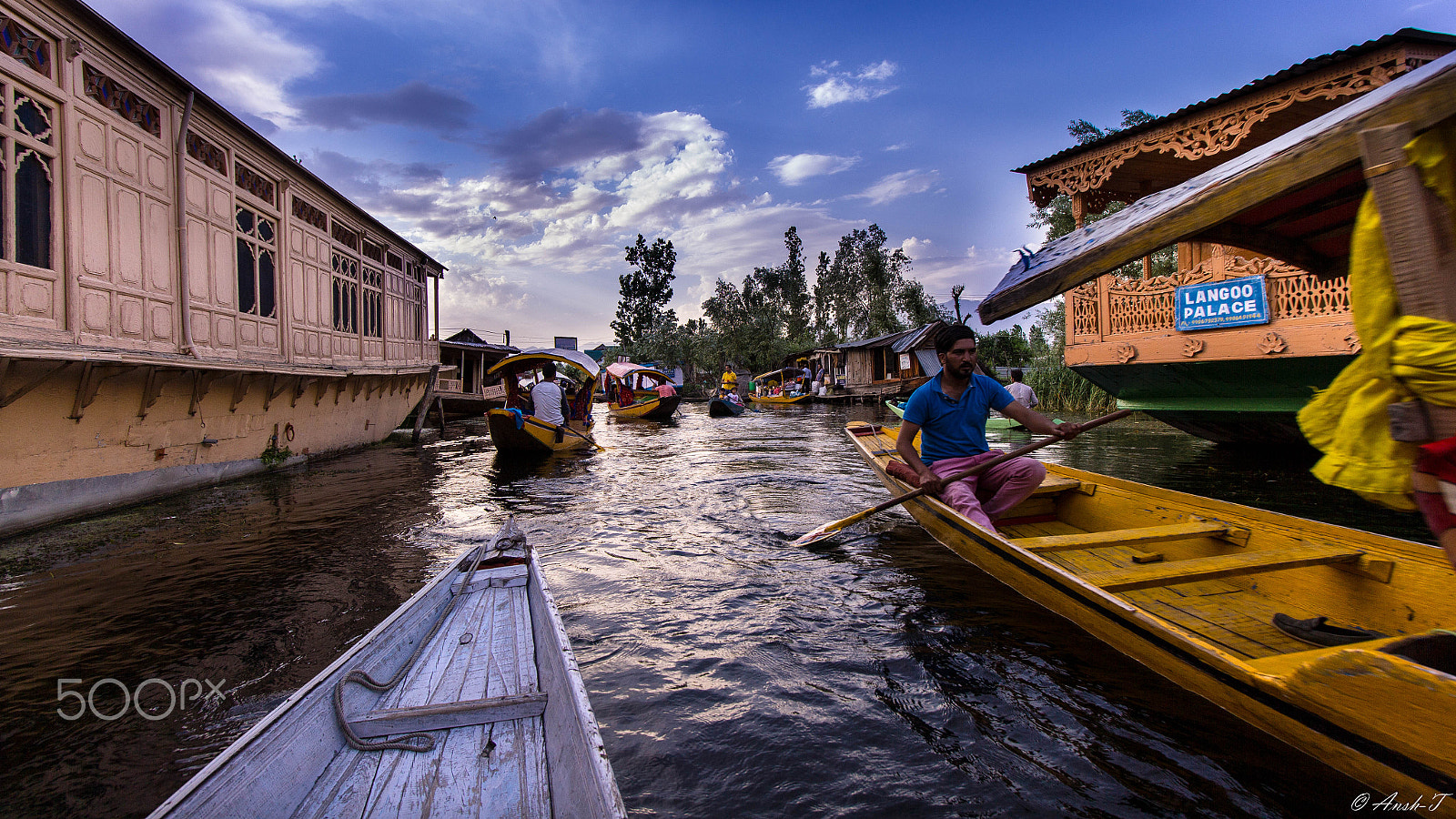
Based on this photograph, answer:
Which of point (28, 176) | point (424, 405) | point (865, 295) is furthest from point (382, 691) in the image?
point (865, 295)

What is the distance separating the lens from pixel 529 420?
1155 cm

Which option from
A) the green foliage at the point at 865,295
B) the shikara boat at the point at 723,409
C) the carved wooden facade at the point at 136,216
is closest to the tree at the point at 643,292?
the green foliage at the point at 865,295

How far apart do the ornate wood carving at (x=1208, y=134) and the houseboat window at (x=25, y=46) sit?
1265 cm

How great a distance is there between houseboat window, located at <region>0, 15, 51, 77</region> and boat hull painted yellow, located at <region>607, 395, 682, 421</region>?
16911 millimetres

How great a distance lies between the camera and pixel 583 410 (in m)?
16.7

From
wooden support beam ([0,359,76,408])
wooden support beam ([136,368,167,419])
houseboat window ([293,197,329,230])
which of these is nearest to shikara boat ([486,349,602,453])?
houseboat window ([293,197,329,230])

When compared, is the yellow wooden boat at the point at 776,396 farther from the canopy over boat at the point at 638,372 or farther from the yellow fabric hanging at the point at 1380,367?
the yellow fabric hanging at the point at 1380,367

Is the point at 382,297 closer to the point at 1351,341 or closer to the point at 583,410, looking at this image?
the point at 583,410

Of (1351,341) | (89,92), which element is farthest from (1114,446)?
(89,92)

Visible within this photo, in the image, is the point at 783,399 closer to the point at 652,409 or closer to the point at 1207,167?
the point at 652,409

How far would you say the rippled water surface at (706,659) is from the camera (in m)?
2.44

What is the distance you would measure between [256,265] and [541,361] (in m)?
5.66

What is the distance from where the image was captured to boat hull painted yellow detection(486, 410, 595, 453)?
11.4m

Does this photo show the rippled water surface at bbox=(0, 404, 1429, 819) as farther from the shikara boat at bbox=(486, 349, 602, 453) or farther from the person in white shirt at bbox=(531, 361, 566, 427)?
the person in white shirt at bbox=(531, 361, 566, 427)
